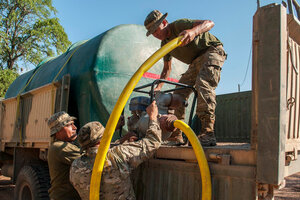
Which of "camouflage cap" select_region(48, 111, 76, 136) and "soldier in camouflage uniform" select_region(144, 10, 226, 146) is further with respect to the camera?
"camouflage cap" select_region(48, 111, 76, 136)

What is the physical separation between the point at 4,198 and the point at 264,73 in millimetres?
6937

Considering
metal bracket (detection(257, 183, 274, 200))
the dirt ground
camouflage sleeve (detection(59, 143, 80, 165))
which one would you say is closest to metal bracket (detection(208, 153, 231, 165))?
metal bracket (detection(257, 183, 274, 200))

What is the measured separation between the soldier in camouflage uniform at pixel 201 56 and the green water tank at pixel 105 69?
118cm

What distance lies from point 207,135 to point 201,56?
0.92 meters

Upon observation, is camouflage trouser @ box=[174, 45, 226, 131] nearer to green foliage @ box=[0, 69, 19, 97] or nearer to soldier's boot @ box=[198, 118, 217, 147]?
soldier's boot @ box=[198, 118, 217, 147]

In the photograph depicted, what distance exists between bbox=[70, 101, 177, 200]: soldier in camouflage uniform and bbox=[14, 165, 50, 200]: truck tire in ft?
6.12

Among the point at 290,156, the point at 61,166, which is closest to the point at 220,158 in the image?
the point at 290,156

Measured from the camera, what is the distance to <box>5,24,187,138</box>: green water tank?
163 inches

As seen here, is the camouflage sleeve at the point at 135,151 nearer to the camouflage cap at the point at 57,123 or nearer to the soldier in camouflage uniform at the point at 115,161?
the soldier in camouflage uniform at the point at 115,161

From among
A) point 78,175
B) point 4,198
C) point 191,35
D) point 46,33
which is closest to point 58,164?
point 78,175

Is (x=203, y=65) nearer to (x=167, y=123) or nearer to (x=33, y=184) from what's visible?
(x=167, y=123)

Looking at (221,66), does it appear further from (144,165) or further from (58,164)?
(58,164)

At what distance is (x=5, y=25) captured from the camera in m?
17.9

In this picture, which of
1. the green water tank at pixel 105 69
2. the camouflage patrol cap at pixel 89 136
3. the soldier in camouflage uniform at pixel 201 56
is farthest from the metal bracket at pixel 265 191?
the green water tank at pixel 105 69
